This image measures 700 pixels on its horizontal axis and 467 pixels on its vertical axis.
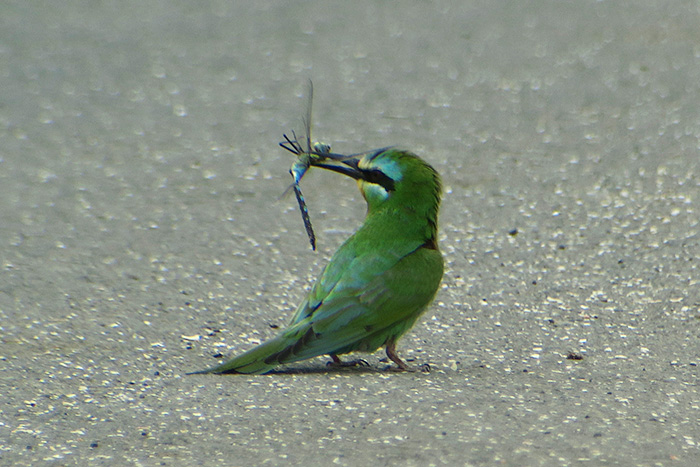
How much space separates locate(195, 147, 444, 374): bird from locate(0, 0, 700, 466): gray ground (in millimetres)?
129

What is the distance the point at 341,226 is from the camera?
18.4 feet

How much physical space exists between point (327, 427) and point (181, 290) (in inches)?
68.8

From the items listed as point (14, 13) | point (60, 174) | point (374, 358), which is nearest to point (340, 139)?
point (60, 174)

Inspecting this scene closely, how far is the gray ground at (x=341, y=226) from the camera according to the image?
10.7ft

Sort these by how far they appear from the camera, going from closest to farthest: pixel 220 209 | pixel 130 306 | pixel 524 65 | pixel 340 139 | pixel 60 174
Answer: pixel 130 306
pixel 220 209
pixel 60 174
pixel 340 139
pixel 524 65

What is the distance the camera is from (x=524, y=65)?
8.23 meters

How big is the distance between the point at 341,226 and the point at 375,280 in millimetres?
1837

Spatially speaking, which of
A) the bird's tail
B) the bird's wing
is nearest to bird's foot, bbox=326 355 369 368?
the bird's wing

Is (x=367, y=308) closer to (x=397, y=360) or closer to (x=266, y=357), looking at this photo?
(x=397, y=360)

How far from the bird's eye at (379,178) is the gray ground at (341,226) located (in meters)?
0.70

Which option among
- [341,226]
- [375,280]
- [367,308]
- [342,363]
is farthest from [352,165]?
[341,226]

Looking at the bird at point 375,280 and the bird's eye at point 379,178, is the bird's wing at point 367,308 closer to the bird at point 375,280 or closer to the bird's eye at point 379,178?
the bird at point 375,280

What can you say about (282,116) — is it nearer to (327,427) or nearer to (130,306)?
(130,306)

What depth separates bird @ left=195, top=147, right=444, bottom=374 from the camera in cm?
363
